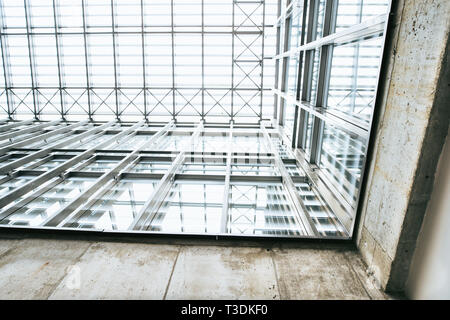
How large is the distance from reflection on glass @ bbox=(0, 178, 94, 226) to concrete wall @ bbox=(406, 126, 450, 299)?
655 centimetres

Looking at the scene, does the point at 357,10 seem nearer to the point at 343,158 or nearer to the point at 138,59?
the point at 343,158

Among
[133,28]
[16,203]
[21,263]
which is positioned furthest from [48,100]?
[21,263]

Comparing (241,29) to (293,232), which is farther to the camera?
(241,29)

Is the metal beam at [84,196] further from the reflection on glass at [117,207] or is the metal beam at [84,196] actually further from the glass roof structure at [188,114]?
the reflection on glass at [117,207]

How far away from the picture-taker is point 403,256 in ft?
11.6

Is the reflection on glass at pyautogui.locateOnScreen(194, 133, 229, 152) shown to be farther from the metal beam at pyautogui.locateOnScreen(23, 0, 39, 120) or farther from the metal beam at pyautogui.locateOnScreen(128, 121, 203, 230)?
the metal beam at pyautogui.locateOnScreen(23, 0, 39, 120)

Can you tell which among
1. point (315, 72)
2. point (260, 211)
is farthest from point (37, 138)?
point (315, 72)

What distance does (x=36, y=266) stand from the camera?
14.1ft

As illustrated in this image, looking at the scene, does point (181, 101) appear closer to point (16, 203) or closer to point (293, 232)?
point (16, 203)

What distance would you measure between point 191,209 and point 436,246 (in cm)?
524

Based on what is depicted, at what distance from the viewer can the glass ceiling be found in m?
14.3

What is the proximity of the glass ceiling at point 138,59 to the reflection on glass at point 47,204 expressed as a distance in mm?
7529

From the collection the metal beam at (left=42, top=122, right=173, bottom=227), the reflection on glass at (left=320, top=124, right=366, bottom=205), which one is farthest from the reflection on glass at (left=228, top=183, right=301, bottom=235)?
the metal beam at (left=42, top=122, right=173, bottom=227)

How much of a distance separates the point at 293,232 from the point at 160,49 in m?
12.3
